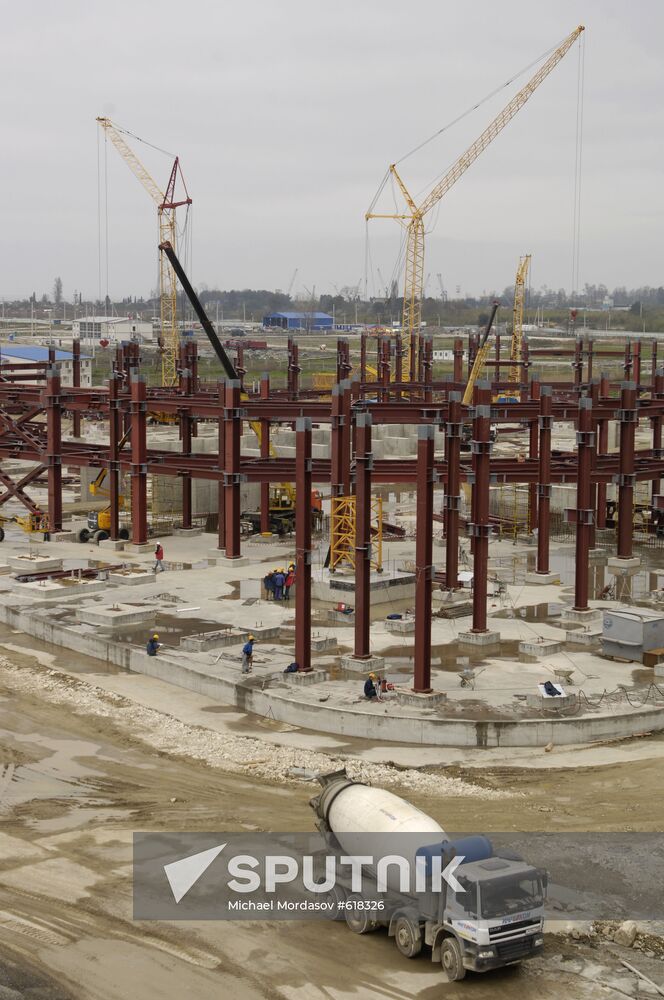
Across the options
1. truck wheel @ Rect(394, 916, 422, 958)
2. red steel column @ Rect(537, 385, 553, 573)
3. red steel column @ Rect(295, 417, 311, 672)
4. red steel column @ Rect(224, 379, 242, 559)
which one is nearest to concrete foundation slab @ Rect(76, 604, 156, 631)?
red steel column @ Rect(295, 417, 311, 672)

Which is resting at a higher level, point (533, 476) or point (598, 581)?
point (533, 476)

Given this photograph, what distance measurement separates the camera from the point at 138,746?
32.3 meters

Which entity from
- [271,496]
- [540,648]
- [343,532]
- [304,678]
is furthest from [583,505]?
[271,496]

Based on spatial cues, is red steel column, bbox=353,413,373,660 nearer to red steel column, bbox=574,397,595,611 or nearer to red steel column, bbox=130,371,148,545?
red steel column, bbox=574,397,595,611

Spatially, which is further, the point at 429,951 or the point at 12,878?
the point at 12,878

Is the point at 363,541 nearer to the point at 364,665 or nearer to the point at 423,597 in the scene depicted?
the point at 423,597

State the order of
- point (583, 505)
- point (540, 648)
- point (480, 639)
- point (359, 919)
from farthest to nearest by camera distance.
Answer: point (583, 505), point (480, 639), point (540, 648), point (359, 919)

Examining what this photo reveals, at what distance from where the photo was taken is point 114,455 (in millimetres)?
61625

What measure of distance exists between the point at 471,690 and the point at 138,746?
32.3ft

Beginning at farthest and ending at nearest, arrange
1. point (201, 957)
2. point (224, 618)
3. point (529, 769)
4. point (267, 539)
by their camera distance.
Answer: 1. point (267, 539)
2. point (224, 618)
3. point (529, 769)
4. point (201, 957)

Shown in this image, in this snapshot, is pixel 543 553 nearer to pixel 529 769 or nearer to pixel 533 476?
pixel 533 476

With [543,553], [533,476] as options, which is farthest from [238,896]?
[533,476]

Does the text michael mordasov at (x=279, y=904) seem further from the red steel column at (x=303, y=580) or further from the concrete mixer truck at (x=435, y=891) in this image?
the red steel column at (x=303, y=580)

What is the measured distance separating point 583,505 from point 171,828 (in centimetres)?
2462
